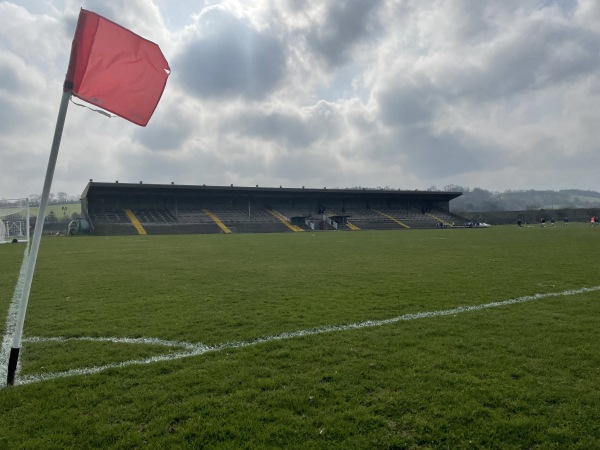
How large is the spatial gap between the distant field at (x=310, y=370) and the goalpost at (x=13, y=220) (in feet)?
85.8

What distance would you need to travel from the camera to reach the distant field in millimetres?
2811

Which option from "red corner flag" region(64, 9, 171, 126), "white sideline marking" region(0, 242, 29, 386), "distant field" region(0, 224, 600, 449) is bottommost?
"white sideline marking" region(0, 242, 29, 386)

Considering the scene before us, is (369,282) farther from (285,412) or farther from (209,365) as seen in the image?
(285,412)

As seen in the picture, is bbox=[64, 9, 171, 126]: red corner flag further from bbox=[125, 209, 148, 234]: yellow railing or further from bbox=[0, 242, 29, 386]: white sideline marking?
bbox=[125, 209, 148, 234]: yellow railing

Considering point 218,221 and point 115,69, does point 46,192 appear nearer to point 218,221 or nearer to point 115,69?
point 115,69

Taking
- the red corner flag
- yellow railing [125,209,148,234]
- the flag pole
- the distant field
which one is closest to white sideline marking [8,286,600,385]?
the distant field

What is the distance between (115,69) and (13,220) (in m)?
37.9

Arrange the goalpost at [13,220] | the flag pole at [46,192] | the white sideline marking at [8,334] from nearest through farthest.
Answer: the flag pole at [46,192]
the white sideline marking at [8,334]
the goalpost at [13,220]

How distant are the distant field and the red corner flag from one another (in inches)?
104

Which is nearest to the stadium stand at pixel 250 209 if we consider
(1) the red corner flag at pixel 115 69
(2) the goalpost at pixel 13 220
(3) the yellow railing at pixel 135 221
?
(3) the yellow railing at pixel 135 221

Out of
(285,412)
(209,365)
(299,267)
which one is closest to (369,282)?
(299,267)

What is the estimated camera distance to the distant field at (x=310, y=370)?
2.81 m

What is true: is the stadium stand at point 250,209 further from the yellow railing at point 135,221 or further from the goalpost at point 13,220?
the goalpost at point 13,220

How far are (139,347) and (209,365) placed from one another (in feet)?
3.95
